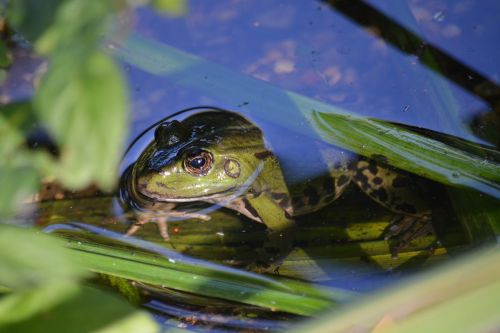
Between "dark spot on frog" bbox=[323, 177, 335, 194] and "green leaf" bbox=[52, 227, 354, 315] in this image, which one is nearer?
"green leaf" bbox=[52, 227, 354, 315]

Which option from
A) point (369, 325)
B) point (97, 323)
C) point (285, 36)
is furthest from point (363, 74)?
point (97, 323)

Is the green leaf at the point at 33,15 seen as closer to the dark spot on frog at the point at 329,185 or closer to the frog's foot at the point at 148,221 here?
the frog's foot at the point at 148,221

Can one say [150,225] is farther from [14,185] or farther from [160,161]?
[14,185]

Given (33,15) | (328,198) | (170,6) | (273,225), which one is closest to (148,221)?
(273,225)

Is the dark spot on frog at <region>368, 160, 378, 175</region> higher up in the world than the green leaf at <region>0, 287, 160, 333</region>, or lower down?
lower down

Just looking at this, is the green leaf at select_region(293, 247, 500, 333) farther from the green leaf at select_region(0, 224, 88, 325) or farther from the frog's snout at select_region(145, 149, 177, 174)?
the frog's snout at select_region(145, 149, 177, 174)

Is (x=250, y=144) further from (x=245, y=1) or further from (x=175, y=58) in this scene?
(x=245, y=1)

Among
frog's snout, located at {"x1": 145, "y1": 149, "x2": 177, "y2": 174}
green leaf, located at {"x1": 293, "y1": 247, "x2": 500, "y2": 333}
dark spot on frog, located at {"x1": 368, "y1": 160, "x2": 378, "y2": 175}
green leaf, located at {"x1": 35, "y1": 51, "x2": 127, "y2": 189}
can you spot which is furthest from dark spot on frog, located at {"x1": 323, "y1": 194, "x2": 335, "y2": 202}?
green leaf, located at {"x1": 35, "y1": 51, "x2": 127, "y2": 189}

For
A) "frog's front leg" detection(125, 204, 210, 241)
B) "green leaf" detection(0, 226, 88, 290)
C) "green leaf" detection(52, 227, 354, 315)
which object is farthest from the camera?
"frog's front leg" detection(125, 204, 210, 241)

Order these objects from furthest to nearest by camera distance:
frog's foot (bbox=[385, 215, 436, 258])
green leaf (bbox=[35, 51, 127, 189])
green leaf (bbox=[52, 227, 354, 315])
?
frog's foot (bbox=[385, 215, 436, 258]) → green leaf (bbox=[52, 227, 354, 315]) → green leaf (bbox=[35, 51, 127, 189])
